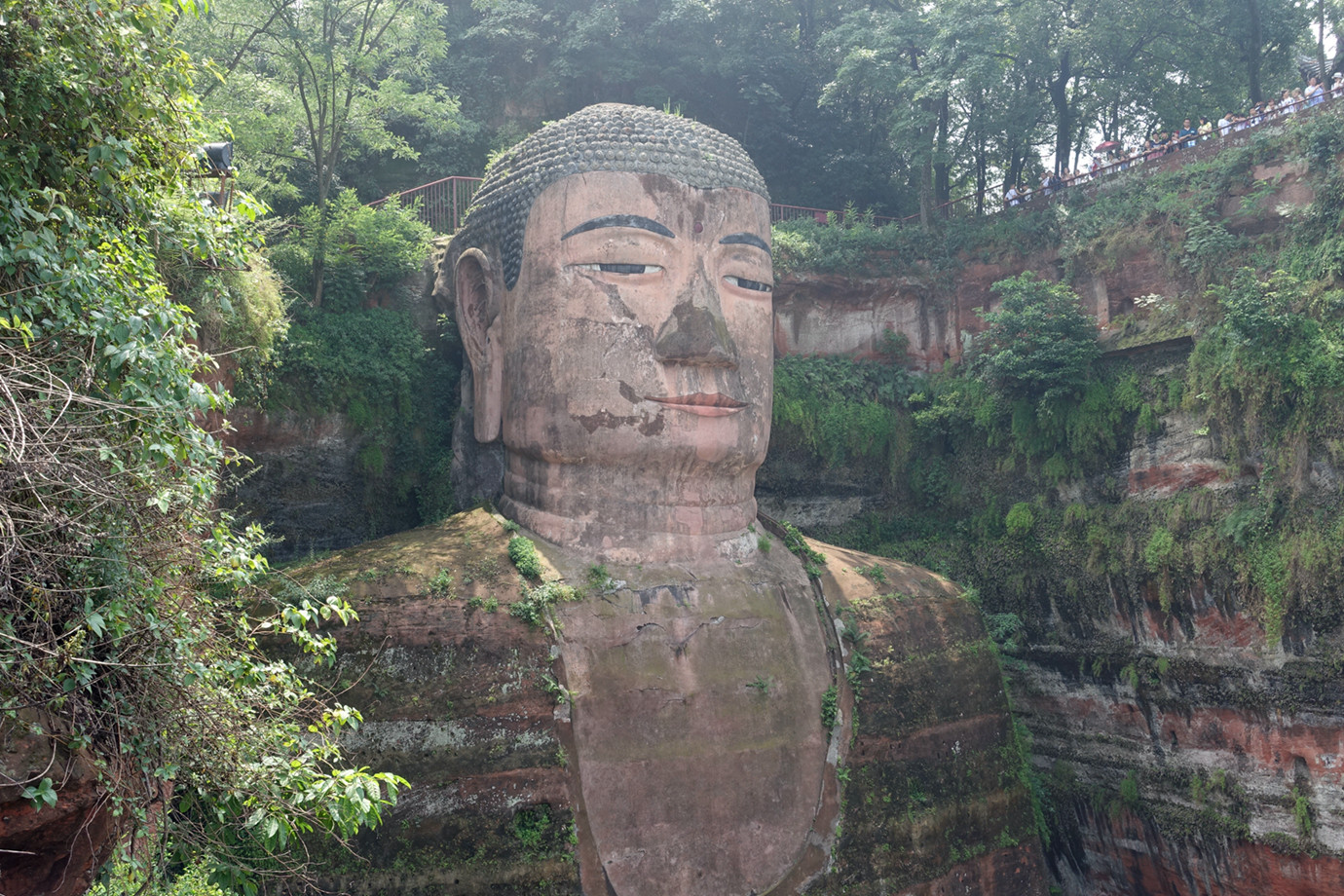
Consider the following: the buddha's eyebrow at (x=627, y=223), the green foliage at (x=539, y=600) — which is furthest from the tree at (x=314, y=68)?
the green foliage at (x=539, y=600)

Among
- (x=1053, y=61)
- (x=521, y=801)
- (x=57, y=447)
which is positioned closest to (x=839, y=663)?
(x=521, y=801)

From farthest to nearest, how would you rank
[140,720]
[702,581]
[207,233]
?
[702,581], [207,233], [140,720]

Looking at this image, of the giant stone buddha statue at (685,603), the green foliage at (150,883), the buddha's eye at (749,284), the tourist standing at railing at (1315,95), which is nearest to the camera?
the green foliage at (150,883)

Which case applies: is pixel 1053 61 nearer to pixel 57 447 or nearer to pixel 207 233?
pixel 207 233

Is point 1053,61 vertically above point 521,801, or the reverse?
point 1053,61

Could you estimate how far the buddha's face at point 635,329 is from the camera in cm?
901

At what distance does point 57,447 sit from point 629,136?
632 cm

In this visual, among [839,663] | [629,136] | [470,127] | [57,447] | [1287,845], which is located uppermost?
[470,127]

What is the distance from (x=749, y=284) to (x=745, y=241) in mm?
427

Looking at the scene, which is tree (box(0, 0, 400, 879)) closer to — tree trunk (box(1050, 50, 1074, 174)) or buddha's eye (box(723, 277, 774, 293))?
buddha's eye (box(723, 277, 774, 293))

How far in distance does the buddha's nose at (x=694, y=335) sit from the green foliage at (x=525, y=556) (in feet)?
6.60

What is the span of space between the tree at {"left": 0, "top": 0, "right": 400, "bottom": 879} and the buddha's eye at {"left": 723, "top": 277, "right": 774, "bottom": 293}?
5.13 m

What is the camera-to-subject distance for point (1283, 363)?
1120cm

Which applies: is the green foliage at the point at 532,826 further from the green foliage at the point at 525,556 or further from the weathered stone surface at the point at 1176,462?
the weathered stone surface at the point at 1176,462
